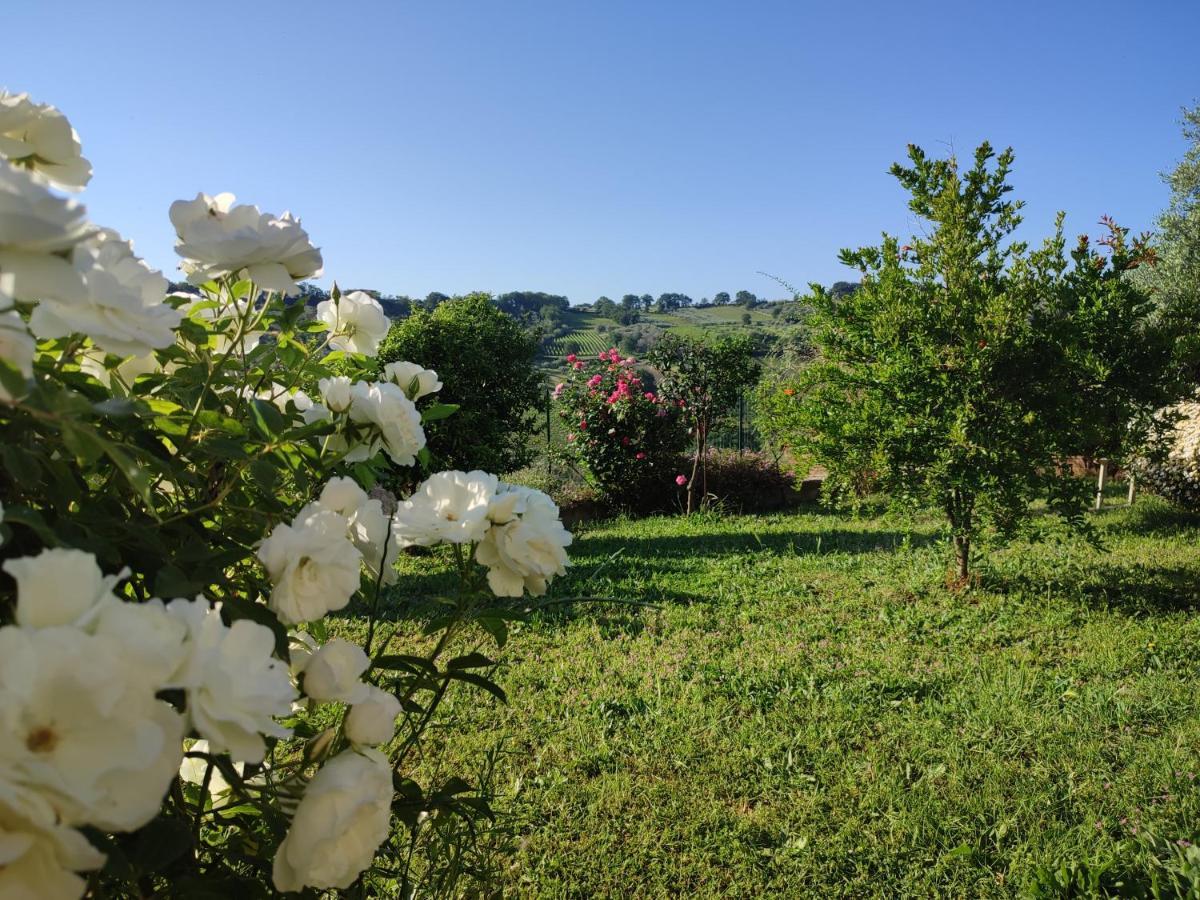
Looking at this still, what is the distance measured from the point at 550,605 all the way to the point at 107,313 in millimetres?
3678

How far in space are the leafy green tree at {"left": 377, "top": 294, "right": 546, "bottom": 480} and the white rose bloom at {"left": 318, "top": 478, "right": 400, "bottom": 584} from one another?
20.5ft

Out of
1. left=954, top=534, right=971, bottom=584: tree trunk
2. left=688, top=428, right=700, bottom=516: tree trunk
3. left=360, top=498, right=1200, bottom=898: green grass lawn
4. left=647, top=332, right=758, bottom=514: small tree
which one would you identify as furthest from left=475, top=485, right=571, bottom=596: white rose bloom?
left=647, top=332, right=758, bottom=514: small tree

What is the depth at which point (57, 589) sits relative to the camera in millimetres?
489

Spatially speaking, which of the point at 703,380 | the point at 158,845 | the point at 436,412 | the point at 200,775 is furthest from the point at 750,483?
the point at 158,845

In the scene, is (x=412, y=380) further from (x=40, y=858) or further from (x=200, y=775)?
(x=40, y=858)

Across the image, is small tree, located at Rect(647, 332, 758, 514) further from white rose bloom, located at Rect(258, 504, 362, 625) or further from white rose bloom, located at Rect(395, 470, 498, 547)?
white rose bloom, located at Rect(258, 504, 362, 625)

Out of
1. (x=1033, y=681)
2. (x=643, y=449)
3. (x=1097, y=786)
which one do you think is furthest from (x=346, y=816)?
(x=643, y=449)

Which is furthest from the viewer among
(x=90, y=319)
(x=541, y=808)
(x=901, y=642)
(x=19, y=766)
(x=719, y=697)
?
(x=901, y=642)

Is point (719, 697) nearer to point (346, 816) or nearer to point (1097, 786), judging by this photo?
point (1097, 786)

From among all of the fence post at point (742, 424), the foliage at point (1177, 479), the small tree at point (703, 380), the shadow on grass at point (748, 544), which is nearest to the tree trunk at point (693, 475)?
Answer: the small tree at point (703, 380)

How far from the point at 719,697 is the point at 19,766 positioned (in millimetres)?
3270

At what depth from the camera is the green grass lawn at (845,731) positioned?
7.70 ft

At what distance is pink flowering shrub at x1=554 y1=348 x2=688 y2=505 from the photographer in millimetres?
8625

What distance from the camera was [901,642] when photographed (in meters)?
4.16
